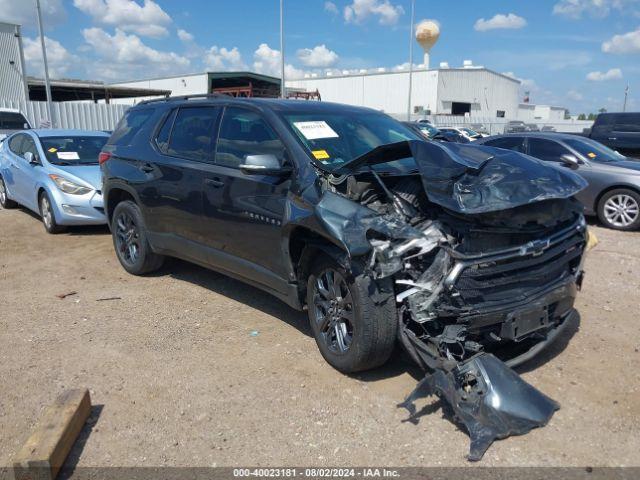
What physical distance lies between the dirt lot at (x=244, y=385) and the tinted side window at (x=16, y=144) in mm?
4512

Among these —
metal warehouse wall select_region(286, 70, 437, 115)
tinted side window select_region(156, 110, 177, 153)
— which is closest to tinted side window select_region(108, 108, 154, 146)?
tinted side window select_region(156, 110, 177, 153)

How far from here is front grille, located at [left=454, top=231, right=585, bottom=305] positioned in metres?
3.15

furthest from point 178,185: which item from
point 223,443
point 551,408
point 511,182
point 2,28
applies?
point 2,28

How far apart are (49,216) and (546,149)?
8399mm

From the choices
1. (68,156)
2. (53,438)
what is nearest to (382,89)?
(68,156)

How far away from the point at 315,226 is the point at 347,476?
1.55 m

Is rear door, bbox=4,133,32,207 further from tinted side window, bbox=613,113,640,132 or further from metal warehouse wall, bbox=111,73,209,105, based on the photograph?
metal warehouse wall, bbox=111,73,209,105

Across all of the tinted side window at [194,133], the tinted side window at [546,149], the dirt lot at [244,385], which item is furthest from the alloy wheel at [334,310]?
the tinted side window at [546,149]

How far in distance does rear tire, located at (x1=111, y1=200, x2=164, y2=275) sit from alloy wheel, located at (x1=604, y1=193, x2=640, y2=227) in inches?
285

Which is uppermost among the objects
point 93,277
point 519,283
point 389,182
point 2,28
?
point 2,28

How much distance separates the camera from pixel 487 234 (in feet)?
10.7

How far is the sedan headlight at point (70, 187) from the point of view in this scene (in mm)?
7886

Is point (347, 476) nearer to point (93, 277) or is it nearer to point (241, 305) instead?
point (241, 305)

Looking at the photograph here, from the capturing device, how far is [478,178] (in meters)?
3.43
